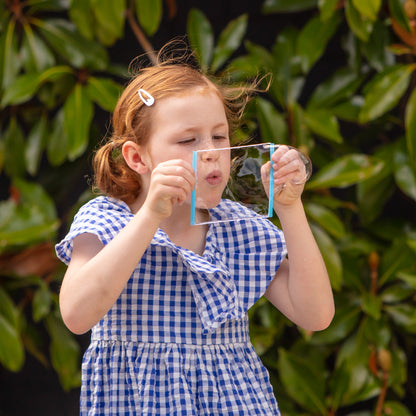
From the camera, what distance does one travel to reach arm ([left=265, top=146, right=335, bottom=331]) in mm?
978

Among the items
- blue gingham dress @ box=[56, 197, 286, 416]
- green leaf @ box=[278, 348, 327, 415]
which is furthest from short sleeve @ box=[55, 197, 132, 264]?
green leaf @ box=[278, 348, 327, 415]

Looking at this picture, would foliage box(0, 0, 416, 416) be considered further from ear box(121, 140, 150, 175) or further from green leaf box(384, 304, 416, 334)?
ear box(121, 140, 150, 175)

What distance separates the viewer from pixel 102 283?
0.85 meters

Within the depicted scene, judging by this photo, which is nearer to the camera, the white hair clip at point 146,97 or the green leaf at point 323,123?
the white hair clip at point 146,97

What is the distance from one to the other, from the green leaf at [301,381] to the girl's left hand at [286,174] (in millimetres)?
1070

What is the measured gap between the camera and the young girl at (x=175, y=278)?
87 centimetres

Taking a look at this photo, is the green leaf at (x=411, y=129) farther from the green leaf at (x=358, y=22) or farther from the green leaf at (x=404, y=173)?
the green leaf at (x=358, y=22)

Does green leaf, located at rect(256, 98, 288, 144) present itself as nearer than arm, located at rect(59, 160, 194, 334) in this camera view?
No

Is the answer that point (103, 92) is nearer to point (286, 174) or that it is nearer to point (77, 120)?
point (77, 120)

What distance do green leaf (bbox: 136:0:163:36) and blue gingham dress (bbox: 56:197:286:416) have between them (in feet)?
4.08

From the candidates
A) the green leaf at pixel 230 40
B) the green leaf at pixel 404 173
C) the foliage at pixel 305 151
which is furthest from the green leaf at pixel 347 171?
the green leaf at pixel 230 40

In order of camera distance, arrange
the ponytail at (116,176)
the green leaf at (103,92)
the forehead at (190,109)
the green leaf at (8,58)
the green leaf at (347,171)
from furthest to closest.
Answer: the green leaf at (8,58) < the green leaf at (103,92) < the green leaf at (347,171) < the ponytail at (116,176) < the forehead at (190,109)

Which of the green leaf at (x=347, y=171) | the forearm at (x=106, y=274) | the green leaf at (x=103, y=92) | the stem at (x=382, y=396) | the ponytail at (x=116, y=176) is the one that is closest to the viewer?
the forearm at (x=106, y=274)

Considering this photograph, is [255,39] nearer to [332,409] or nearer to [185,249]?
[332,409]
